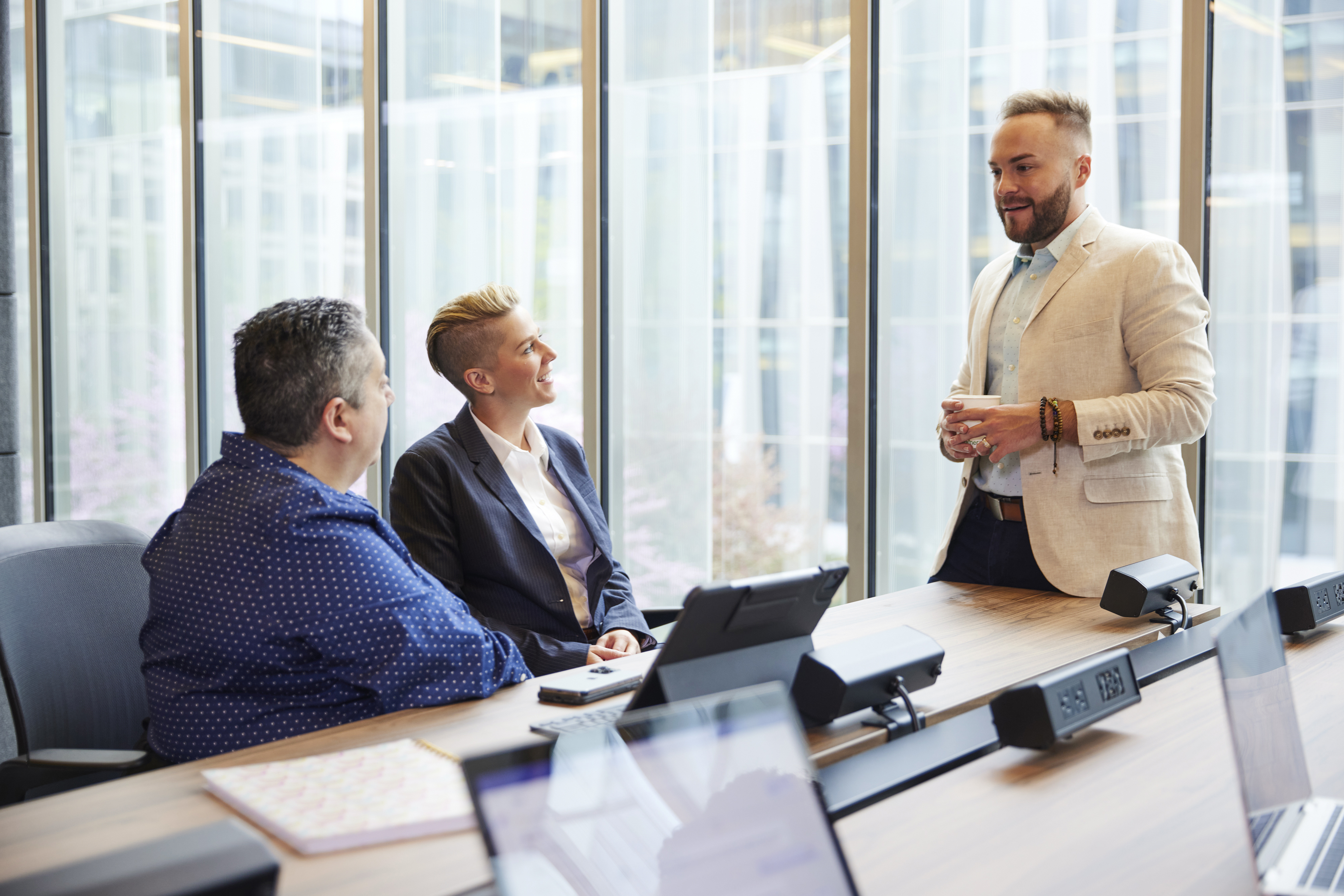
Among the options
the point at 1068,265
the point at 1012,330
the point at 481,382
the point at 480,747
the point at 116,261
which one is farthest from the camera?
the point at 116,261

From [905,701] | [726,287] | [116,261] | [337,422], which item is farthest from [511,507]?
[116,261]

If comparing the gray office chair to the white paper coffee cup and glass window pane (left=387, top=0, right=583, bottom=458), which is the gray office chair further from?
glass window pane (left=387, top=0, right=583, bottom=458)

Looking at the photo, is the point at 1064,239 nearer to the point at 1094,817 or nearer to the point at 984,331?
the point at 984,331

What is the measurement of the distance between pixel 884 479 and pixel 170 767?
99.2 inches

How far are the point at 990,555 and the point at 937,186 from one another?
146 centimetres

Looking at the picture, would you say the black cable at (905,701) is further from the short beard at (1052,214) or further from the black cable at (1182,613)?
the short beard at (1052,214)

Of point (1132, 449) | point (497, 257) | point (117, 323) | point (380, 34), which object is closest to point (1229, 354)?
point (1132, 449)

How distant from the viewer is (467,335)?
2.53 meters

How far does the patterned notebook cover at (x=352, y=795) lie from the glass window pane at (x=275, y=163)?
11.4 feet

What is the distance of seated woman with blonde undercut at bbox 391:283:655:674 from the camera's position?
2299 mm

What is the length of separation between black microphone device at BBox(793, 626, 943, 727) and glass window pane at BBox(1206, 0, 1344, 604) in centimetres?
186

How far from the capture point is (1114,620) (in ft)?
6.81

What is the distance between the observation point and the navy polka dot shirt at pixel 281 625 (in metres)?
1.45

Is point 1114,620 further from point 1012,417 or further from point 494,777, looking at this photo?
point 494,777
